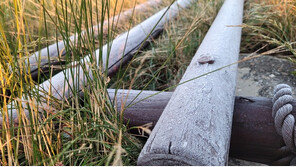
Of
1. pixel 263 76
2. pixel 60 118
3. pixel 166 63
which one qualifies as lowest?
pixel 263 76

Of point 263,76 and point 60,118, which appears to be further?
point 263,76

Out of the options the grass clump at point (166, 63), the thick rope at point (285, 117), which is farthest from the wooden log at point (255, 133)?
the grass clump at point (166, 63)

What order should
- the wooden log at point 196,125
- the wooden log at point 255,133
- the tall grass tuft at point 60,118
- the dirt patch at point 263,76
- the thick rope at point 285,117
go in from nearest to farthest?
the wooden log at point 196,125 < the tall grass tuft at point 60,118 < the thick rope at point 285,117 < the wooden log at point 255,133 < the dirt patch at point 263,76

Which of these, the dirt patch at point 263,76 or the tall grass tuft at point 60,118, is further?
the dirt patch at point 263,76

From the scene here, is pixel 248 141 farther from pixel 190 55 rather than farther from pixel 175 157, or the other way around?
pixel 190 55

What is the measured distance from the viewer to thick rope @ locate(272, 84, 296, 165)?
1000 mm

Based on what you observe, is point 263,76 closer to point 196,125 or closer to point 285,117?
point 285,117

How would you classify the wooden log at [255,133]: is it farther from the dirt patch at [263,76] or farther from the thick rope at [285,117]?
the dirt patch at [263,76]

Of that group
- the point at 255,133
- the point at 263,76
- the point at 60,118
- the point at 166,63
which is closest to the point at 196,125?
the point at 255,133

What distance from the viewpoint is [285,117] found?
40.4 inches

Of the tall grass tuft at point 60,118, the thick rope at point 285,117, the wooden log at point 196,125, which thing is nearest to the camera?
the wooden log at point 196,125

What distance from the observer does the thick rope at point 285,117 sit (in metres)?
1.00

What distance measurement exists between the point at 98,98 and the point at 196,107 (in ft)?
1.21

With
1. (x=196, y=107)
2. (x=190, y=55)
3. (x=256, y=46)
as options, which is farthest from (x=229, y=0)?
(x=196, y=107)
